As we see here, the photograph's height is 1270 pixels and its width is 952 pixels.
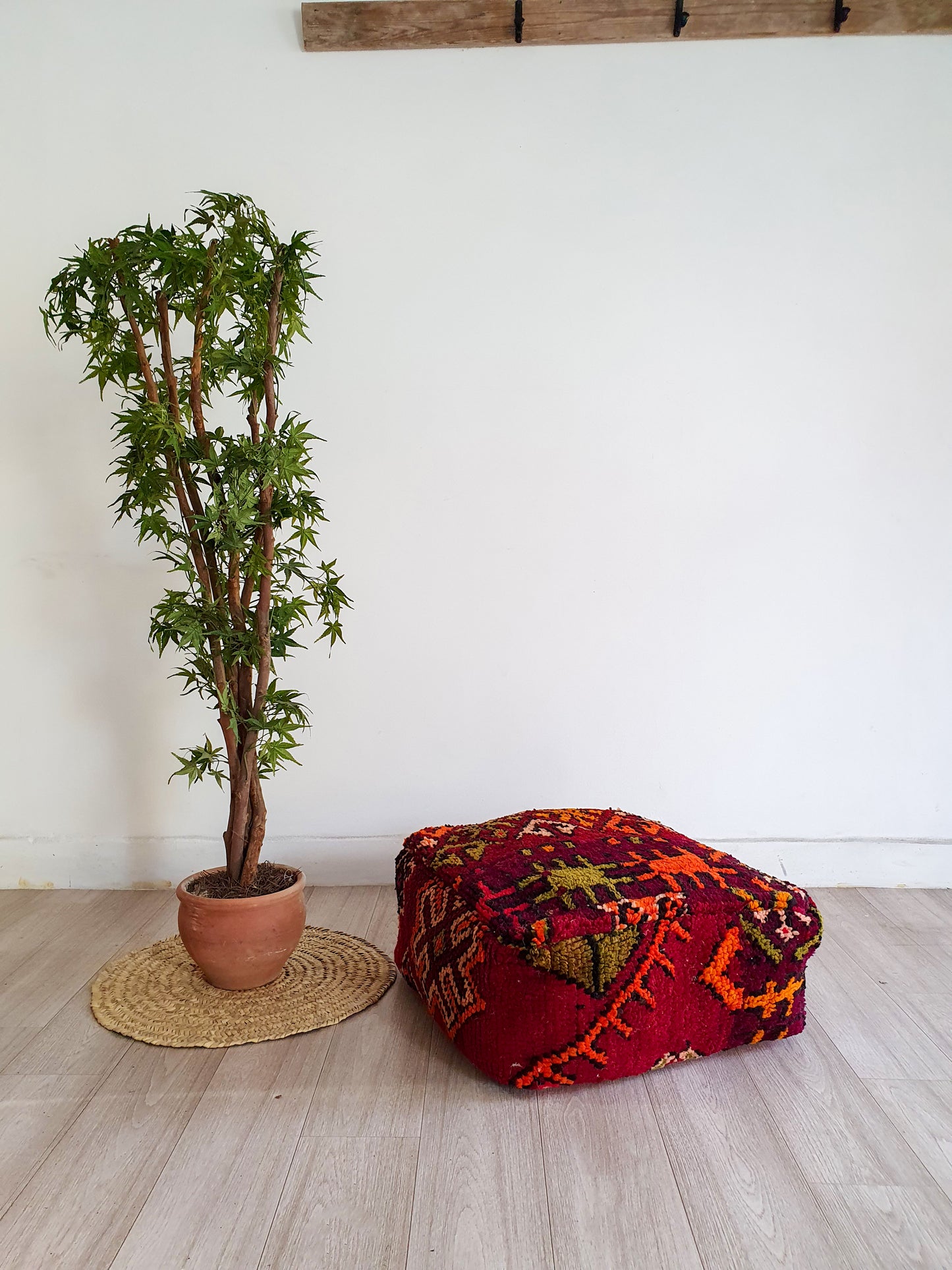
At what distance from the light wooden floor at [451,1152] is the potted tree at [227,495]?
0.93 feet

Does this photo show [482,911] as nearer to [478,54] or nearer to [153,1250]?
[153,1250]

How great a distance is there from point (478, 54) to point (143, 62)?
953 millimetres

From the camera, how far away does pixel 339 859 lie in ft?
8.81

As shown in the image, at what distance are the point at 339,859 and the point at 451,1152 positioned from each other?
1355mm

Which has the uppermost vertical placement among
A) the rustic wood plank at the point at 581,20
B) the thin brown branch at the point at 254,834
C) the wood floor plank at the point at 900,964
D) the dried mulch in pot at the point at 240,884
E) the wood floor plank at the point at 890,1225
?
the rustic wood plank at the point at 581,20

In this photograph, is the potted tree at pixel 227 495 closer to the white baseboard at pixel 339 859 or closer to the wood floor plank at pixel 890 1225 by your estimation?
the white baseboard at pixel 339 859

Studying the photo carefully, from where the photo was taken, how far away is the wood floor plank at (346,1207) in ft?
3.84

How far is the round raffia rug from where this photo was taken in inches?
69.7

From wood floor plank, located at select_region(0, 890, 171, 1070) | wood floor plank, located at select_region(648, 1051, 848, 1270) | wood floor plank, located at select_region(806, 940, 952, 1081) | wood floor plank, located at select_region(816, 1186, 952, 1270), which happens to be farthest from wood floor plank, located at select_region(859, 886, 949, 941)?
wood floor plank, located at select_region(0, 890, 171, 1070)

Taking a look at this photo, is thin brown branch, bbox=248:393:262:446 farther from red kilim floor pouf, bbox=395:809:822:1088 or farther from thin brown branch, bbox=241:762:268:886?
red kilim floor pouf, bbox=395:809:822:1088

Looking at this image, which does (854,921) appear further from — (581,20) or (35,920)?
(581,20)

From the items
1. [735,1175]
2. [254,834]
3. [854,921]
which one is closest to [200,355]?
[254,834]

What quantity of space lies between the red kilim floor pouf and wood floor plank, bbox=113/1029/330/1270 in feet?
1.01

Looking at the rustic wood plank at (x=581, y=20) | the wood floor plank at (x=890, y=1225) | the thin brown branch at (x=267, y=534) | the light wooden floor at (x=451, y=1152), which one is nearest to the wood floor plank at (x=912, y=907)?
the light wooden floor at (x=451, y=1152)
